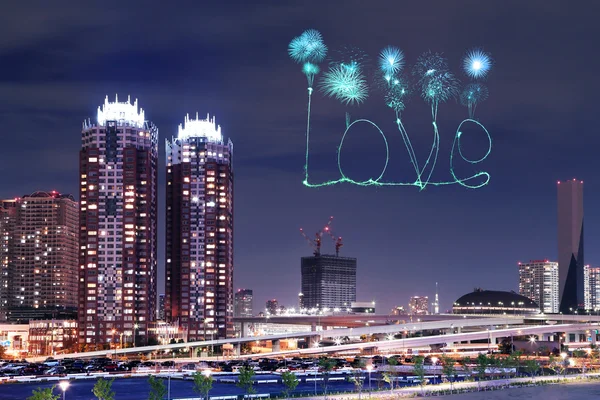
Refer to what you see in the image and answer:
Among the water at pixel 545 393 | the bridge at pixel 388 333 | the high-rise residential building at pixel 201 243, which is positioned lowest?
the water at pixel 545 393

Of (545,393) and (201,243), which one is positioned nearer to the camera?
(545,393)

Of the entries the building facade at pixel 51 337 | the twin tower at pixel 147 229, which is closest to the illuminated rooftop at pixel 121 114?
the twin tower at pixel 147 229

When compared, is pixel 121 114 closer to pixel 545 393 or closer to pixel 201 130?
pixel 201 130

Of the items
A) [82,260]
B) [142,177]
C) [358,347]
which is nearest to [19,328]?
[82,260]

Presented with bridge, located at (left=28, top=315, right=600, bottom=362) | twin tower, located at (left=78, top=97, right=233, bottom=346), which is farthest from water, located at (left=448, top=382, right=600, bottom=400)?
twin tower, located at (left=78, top=97, right=233, bottom=346)

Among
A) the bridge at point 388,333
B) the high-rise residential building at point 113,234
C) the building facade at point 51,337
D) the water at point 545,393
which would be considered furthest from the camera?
the building facade at point 51,337

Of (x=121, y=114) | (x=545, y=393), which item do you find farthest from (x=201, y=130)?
(x=545, y=393)

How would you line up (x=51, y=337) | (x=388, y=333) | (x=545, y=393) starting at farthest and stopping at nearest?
(x=388, y=333), (x=51, y=337), (x=545, y=393)

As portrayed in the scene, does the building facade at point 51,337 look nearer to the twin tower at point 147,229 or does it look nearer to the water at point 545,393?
the twin tower at point 147,229
